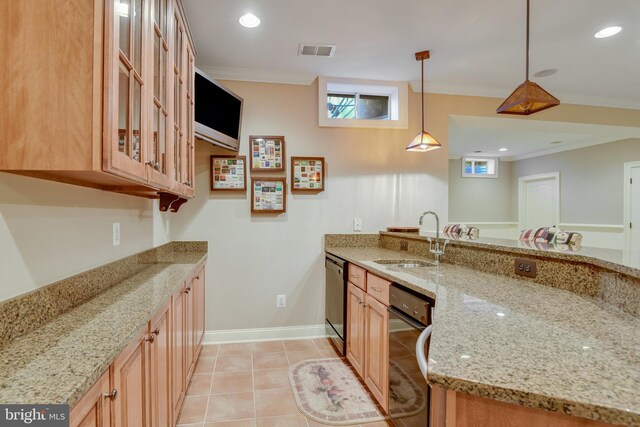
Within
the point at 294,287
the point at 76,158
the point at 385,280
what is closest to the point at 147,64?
the point at 76,158

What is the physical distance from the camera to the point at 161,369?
4.84ft

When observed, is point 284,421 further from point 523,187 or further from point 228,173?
point 523,187

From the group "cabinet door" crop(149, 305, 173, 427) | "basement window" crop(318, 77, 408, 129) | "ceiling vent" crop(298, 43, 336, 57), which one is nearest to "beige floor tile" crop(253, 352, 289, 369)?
"cabinet door" crop(149, 305, 173, 427)

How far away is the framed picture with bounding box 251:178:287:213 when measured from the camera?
3184 mm

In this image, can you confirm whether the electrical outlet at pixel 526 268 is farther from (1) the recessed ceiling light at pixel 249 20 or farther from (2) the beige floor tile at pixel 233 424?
(1) the recessed ceiling light at pixel 249 20

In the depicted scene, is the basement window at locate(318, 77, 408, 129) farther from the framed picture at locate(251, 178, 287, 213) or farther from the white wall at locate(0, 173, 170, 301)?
the white wall at locate(0, 173, 170, 301)

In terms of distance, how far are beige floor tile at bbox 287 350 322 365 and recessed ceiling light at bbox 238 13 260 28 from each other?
2677 mm

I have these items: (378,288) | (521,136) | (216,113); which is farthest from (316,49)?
(521,136)

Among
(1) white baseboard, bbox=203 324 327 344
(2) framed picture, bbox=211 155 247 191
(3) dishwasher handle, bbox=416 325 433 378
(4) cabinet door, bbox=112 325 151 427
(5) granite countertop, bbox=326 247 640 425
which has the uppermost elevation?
(2) framed picture, bbox=211 155 247 191

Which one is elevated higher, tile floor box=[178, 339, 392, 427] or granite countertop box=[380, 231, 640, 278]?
granite countertop box=[380, 231, 640, 278]

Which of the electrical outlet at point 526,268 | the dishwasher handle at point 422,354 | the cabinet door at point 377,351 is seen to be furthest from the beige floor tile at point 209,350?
the electrical outlet at point 526,268

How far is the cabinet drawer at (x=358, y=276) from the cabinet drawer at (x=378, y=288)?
75 mm

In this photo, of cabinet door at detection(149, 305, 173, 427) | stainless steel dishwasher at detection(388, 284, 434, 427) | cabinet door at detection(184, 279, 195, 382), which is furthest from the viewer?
cabinet door at detection(184, 279, 195, 382)

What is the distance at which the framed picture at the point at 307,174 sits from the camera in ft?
10.7
